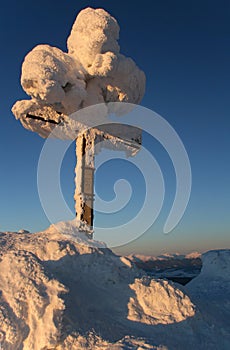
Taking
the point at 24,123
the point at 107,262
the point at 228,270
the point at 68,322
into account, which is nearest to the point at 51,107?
the point at 24,123

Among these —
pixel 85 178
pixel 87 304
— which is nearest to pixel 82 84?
pixel 85 178

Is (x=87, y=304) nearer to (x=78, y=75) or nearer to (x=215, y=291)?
(x=215, y=291)

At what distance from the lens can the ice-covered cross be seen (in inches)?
494

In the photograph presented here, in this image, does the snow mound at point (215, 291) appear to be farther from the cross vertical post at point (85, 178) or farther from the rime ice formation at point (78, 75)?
the rime ice formation at point (78, 75)

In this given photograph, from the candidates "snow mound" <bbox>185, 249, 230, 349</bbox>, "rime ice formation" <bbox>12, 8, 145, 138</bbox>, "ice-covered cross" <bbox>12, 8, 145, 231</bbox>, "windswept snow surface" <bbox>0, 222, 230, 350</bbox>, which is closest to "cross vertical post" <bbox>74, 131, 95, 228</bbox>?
"ice-covered cross" <bbox>12, 8, 145, 231</bbox>

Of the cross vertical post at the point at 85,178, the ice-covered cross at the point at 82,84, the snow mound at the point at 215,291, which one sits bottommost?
the snow mound at the point at 215,291

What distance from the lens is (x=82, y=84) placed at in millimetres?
13750

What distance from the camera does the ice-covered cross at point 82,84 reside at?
12547 millimetres

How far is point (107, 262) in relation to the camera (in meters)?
9.08

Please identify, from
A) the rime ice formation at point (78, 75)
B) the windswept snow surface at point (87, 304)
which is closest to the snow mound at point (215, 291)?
the windswept snow surface at point (87, 304)

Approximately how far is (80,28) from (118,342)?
517 inches

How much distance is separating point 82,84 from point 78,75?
446mm

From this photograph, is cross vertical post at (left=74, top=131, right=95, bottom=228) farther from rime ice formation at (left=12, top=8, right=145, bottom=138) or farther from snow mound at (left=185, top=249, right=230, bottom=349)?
snow mound at (left=185, top=249, right=230, bottom=349)

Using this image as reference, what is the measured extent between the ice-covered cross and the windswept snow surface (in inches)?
157
